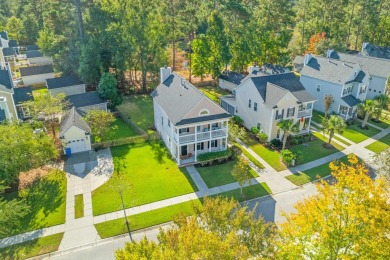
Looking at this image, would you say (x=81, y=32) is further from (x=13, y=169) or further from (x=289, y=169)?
(x=289, y=169)

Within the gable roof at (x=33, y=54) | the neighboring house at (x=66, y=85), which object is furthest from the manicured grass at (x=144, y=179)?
the gable roof at (x=33, y=54)

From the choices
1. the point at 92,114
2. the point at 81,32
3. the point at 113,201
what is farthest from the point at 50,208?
the point at 81,32

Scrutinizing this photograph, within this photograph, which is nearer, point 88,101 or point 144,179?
point 144,179

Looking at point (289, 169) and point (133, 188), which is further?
point (289, 169)

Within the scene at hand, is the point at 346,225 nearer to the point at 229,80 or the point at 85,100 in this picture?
the point at 85,100

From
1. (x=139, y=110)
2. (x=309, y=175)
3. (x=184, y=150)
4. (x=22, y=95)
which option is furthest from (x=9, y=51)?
(x=309, y=175)

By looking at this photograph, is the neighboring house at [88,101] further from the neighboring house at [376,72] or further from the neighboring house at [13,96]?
the neighboring house at [376,72]
